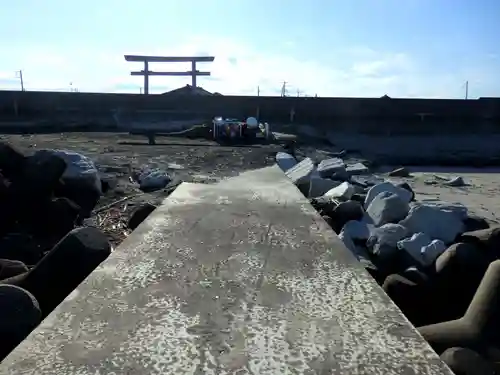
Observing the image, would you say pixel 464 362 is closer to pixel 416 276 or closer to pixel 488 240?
pixel 416 276

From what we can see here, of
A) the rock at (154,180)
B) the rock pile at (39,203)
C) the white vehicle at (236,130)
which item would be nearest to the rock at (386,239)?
the rock at (154,180)

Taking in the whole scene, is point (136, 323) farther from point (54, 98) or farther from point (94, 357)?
point (54, 98)

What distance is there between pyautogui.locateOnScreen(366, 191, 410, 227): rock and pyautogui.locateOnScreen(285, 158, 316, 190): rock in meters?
1.55

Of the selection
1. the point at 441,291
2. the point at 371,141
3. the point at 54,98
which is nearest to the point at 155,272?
the point at 441,291

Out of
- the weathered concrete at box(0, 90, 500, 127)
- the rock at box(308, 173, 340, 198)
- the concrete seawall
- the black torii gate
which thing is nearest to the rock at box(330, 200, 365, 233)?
the rock at box(308, 173, 340, 198)

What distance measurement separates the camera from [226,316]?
2295 millimetres

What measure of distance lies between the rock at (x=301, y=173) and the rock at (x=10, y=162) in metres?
3.55

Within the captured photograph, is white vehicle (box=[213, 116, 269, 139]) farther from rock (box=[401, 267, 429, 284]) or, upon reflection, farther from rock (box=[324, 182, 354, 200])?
rock (box=[401, 267, 429, 284])

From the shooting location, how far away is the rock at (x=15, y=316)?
2.66m

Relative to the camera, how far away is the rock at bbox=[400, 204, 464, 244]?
5.83 meters

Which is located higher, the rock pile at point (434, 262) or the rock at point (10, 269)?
the rock at point (10, 269)

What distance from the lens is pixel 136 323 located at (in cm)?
222

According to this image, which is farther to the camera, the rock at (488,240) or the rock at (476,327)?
the rock at (488,240)

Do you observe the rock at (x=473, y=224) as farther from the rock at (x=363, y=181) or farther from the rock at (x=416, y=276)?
the rock at (x=363, y=181)
